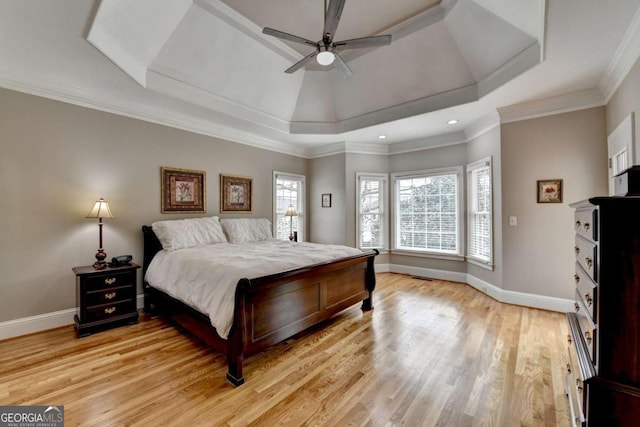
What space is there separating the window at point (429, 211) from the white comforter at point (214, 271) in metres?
2.58

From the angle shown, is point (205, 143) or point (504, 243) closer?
point (504, 243)

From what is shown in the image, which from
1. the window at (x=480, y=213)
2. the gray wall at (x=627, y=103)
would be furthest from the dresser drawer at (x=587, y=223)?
the window at (x=480, y=213)

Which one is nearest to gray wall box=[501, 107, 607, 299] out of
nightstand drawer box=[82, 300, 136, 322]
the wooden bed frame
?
the wooden bed frame

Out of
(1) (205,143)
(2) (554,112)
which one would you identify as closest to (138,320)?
(1) (205,143)

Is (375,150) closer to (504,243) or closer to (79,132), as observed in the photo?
(504,243)

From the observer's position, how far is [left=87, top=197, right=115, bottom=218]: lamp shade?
10.1 ft

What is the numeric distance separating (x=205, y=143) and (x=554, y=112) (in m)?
4.95

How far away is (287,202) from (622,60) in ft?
16.1

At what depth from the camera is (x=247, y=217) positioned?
502 cm

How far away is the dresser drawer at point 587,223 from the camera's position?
113cm

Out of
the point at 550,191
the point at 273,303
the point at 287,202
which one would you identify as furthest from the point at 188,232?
the point at 550,191

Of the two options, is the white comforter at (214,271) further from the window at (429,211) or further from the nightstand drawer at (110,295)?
the window at (429,211)

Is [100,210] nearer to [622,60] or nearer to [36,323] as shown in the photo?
[36,323]

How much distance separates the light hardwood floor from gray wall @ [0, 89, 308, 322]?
0.62 meters
